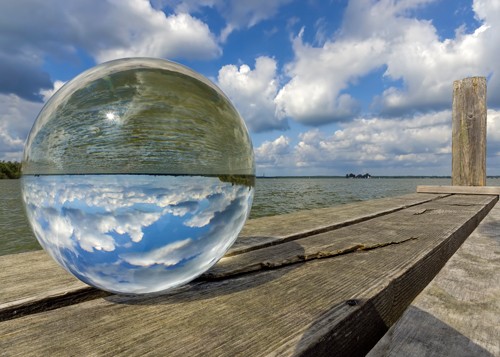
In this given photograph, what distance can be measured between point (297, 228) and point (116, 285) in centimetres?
156

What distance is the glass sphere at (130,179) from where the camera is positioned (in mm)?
1151

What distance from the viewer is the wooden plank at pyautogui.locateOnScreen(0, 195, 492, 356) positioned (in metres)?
0.94

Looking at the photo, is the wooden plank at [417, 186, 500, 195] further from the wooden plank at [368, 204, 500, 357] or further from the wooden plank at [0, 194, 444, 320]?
the wooden plank at [368, 204, 500, 357]

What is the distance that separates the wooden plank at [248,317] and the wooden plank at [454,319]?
0.46ft

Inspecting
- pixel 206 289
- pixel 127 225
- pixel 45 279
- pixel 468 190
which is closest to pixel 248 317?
pixel 206 289

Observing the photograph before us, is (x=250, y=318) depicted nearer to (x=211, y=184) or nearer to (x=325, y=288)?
(x=325, y=288)

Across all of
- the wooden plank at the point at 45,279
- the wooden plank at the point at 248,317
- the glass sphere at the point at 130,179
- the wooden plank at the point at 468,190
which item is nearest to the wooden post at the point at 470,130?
the wooden plank at the point at 468,190

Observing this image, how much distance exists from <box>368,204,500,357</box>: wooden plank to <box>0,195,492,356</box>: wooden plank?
141 millimetres

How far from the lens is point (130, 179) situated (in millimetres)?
1189

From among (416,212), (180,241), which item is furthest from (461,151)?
(180,241)

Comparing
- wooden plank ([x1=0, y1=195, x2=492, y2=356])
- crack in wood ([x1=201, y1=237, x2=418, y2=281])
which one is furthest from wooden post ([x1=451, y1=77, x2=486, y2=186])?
wooden plank ([x1=0, y1=195, x2=492, y2=356])

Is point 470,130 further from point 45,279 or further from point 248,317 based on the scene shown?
point 45,279

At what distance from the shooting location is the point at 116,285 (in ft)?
3.96

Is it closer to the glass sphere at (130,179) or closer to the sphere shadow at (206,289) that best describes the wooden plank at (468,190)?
the sphere shadow at (206,289)
